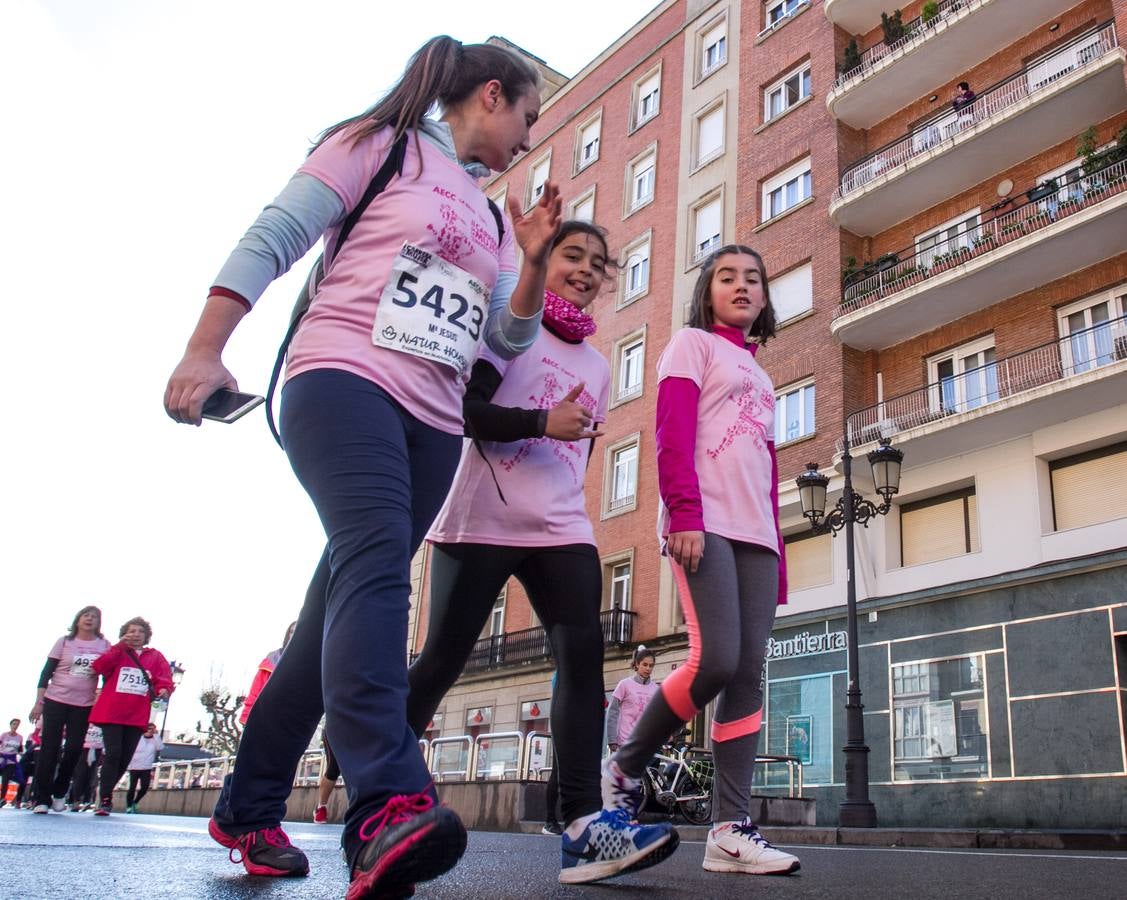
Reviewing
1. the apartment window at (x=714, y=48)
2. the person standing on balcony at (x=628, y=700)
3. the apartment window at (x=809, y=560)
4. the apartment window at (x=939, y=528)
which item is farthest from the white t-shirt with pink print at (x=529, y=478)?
the apartment window at (x=714, y=48)

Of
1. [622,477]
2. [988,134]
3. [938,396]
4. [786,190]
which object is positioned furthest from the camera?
[622,477]

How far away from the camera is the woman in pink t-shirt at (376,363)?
196 cm

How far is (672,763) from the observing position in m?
12.9

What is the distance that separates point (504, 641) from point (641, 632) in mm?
5144

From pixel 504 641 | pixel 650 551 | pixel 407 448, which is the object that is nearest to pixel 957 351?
pixel 650 551

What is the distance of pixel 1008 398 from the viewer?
55.4 ft

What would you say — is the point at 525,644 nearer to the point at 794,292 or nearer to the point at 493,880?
the point at 794,292

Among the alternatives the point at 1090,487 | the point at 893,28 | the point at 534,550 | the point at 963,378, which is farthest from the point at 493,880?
the point at 893,28

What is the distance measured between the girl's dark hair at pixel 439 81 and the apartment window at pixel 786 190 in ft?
70.2

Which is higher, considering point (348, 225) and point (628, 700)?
point (348, 225)

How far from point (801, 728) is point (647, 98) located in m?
A: 19.7

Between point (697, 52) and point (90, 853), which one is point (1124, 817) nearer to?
point (90, 853)

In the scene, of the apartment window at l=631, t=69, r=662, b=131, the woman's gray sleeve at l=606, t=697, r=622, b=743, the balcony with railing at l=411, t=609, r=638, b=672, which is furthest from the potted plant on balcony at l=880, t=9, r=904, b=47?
the woman's gray sleeve at l=606, t=697, r=622, b=743

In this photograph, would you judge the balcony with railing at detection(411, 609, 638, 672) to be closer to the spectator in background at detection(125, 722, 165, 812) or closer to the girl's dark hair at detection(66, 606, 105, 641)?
the spectator in background at detection(125, 722, 165, 812)
